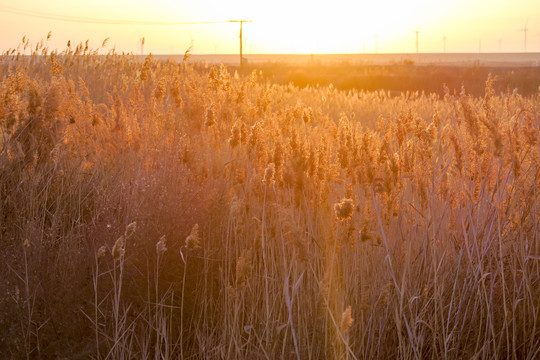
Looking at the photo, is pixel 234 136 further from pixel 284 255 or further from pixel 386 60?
pixel 386 60

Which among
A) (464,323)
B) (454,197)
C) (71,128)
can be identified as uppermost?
(71,128)

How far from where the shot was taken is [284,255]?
8.36ft

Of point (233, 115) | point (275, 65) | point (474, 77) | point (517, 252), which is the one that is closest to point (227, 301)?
point (517, 252)

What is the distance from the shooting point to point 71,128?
15.4 ft

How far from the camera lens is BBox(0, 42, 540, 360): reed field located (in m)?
2.53

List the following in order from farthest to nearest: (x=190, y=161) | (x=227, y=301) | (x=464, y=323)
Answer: (x=190, y=161) → (x=227, y=301) → (x=464, y=323)

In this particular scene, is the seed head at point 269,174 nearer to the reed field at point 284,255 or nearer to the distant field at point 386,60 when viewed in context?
the reed field at point 284,255

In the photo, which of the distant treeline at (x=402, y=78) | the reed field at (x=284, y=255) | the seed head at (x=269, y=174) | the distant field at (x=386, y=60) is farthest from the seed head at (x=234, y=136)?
the distant field at (x=386, y=60)

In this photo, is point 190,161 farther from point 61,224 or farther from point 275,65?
point 275,65

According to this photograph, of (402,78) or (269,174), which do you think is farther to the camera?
(402,78)

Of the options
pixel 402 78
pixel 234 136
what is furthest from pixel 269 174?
pixel 402 78

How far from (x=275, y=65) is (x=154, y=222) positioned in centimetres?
4730

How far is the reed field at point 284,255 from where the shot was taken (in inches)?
99.7

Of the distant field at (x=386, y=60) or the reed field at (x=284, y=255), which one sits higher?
the distant field at (x=386, y=60)
